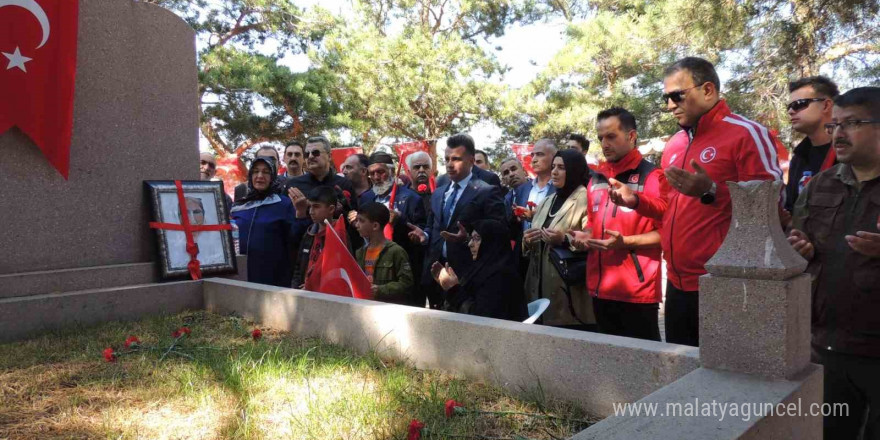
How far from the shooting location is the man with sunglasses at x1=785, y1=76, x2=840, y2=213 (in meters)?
3.37

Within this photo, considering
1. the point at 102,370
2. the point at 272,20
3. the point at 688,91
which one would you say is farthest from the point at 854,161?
the point at 272,20

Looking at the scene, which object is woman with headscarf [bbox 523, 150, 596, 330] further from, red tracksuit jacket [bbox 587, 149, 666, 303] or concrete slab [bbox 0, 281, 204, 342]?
Result: concrete slab [bbox 0, 281, 204, 342]

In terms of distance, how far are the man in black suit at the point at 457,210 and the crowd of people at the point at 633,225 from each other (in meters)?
0.01

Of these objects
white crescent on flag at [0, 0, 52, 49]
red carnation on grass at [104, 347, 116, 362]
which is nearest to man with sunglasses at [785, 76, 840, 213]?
red carnation on grass at [104, 347, 116, 362]

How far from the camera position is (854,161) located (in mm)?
2391

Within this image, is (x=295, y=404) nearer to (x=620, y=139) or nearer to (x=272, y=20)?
(x=620, y=139)

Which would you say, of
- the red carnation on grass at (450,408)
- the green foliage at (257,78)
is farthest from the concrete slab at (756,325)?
the green foliage at (257,78)

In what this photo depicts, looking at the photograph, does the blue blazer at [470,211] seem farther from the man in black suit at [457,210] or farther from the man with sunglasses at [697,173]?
the man with sunglasses at [697,173]

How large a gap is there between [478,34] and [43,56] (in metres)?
18.3

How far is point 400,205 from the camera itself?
564cm

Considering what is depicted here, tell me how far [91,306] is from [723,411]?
430 centimetres

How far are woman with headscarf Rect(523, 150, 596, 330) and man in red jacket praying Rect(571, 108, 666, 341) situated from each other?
18 cm

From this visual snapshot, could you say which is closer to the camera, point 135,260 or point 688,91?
point 688,91

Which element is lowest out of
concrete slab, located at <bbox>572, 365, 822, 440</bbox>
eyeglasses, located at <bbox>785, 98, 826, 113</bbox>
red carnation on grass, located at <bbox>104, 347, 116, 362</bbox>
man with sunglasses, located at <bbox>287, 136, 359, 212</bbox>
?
red carnation on grass, located at <bbox>104, 347, 116, 362</bbox>
